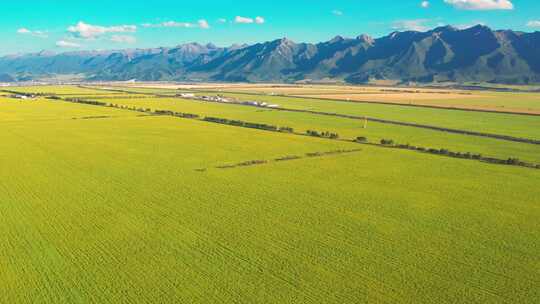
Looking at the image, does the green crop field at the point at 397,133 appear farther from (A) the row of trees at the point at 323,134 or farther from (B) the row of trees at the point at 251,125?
(B) the row of trees at the point at 251,125

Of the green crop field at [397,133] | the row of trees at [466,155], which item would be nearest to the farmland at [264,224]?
the green crop field at [397,133]

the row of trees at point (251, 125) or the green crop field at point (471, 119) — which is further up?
the row of trees at point (251, 125)

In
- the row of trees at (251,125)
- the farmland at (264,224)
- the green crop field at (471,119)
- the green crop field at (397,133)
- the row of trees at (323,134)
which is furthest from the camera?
the row of trees at (251,125)

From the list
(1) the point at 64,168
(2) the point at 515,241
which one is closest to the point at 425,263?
(2) the point at 515,241

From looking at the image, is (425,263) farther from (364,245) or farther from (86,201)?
(86,201)

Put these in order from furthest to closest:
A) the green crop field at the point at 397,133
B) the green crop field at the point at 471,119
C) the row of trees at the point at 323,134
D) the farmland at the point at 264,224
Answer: the green crop field at the point at 471,119
the row of trees at the point at 323,134
the green crop field at the point at 397,133
the farmland at the point at 264,224

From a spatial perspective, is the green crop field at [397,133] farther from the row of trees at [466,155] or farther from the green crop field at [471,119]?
the green crop field at [471,119]

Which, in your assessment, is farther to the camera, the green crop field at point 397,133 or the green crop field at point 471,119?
the green crop field at point 471,119

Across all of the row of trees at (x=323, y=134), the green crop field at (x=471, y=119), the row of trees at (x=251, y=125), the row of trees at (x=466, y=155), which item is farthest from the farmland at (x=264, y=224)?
the green crop field at (x=471, y=119)
